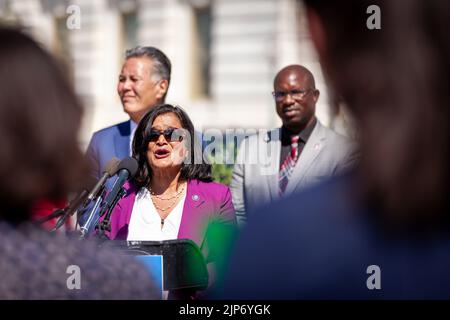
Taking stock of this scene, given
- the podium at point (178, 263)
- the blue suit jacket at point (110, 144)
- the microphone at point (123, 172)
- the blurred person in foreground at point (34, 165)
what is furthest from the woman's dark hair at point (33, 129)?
the blue suit jacket at point (110, 144)

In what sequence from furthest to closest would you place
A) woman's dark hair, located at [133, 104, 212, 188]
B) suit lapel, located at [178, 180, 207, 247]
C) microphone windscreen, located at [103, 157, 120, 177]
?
1. woman's dark hair, located at [133, 104, 212, 188]
2. suit lapel, located at [178, 180, 207, 247]
3. microphone windscreen, located at [103, 157, 120, 177]

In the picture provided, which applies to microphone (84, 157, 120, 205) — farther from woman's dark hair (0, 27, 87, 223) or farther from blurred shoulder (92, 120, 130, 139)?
woman's dark hair (0, 27, 87, 223)

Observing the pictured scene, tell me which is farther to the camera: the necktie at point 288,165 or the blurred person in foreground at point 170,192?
the necktie at point 288,165

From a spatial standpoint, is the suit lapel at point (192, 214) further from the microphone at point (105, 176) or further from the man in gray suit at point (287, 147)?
the microphone at point (105, 176)

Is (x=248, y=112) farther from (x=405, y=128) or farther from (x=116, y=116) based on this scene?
(x=405, y=128)

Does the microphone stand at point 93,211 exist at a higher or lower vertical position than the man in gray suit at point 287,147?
lower

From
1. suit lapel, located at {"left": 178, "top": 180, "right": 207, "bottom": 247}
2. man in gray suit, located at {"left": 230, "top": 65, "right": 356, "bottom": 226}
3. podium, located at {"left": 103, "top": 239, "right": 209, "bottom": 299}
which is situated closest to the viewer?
podium, located at {"left": 103, "top": 239, "right": 209, "bottom": 299}

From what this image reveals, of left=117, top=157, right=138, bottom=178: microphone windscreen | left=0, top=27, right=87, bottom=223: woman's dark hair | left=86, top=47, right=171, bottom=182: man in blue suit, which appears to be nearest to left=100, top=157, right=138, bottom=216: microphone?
left=117, top=157, right=138, bottom=178: microphone windscreen

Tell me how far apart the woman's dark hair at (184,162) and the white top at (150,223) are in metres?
0.17

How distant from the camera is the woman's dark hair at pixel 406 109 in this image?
1.19 meters

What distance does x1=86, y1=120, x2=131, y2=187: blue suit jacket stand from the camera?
4.55 meters

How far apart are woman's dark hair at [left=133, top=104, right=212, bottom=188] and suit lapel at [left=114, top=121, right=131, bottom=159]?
1.84ft

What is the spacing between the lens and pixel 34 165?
1507 mm
